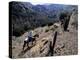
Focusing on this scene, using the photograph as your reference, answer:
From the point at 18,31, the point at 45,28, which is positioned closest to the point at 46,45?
the point at 45,28

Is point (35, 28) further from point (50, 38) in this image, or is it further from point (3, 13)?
point (3, 13)

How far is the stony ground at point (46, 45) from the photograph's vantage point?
170cm

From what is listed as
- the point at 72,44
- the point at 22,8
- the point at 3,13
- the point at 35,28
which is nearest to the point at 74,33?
the point at 72,44

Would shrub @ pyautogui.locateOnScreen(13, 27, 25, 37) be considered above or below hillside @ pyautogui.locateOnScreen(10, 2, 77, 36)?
below

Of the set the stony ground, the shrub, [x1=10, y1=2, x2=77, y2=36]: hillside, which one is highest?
[x1=10, y1=2, x2=77, y2=36]: hillside

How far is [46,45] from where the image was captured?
1.79 metres

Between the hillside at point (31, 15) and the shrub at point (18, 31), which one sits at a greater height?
the hillside at point (31, 15)

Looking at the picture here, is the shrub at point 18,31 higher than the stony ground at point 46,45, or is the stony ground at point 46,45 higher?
the shrub at point 18,31

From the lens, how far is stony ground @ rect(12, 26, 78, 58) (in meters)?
1.70

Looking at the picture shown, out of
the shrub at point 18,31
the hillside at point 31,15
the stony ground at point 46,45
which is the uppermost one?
the hillside at point 31,15

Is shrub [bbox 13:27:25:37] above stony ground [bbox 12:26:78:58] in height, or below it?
above

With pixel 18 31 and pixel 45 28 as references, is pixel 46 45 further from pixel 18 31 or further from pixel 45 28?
pixel 18 31

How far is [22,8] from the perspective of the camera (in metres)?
1.72

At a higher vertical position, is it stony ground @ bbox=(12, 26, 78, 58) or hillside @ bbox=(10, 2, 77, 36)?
hillside @ bbox=(10, 2, 77, 36)
